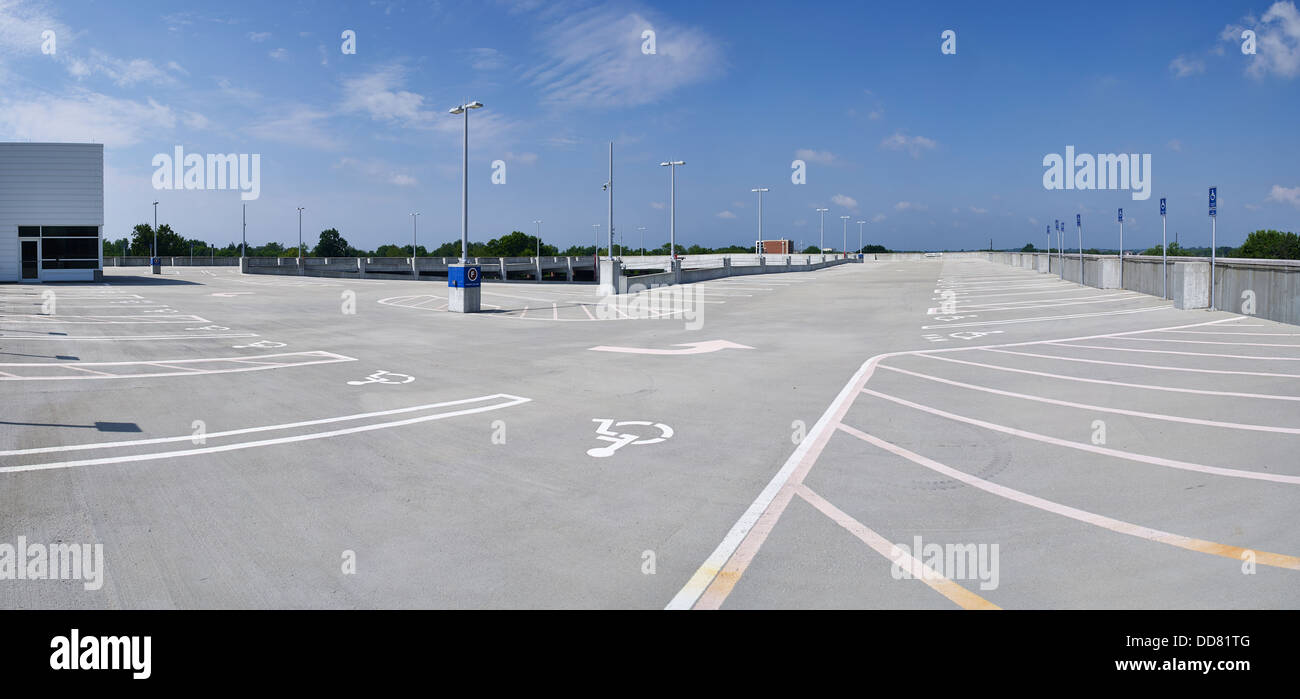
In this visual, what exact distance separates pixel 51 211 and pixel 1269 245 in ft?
609

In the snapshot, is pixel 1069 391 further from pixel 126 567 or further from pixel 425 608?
pixel 126 567

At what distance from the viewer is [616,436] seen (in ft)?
26.2

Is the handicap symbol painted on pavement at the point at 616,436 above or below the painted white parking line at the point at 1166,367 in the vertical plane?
below

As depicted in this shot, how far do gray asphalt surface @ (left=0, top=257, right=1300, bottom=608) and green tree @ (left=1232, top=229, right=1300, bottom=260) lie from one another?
161 m

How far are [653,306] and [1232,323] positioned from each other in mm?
17073

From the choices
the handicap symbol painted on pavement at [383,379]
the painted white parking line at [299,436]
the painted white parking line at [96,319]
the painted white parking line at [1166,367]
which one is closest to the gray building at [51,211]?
the painted white parking line at [96,319]

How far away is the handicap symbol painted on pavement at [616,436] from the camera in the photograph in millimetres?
7385

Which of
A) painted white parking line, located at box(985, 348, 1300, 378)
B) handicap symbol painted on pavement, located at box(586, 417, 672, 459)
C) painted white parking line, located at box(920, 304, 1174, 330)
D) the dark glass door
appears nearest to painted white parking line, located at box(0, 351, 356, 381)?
handicap symbol painted on pavement, located at box(586, 417, 672, 459)

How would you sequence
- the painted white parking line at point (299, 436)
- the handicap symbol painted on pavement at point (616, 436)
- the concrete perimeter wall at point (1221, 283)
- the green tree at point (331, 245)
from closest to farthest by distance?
the painted white parking line at point (299, 436) < the handicap symbol painted on pavement at point (616, 436) < the concrete perimeter wall at point (1221, 283) < the green tree at point (331, 245)

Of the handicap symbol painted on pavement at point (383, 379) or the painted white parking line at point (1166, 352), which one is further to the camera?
the painted white parking line at point (1166, 352)

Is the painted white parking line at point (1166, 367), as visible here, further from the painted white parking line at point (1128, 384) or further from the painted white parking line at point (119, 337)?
the painted white parking line at point (119, 337)

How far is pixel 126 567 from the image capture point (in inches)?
180

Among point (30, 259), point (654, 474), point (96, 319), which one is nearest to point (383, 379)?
point (654, 474)
